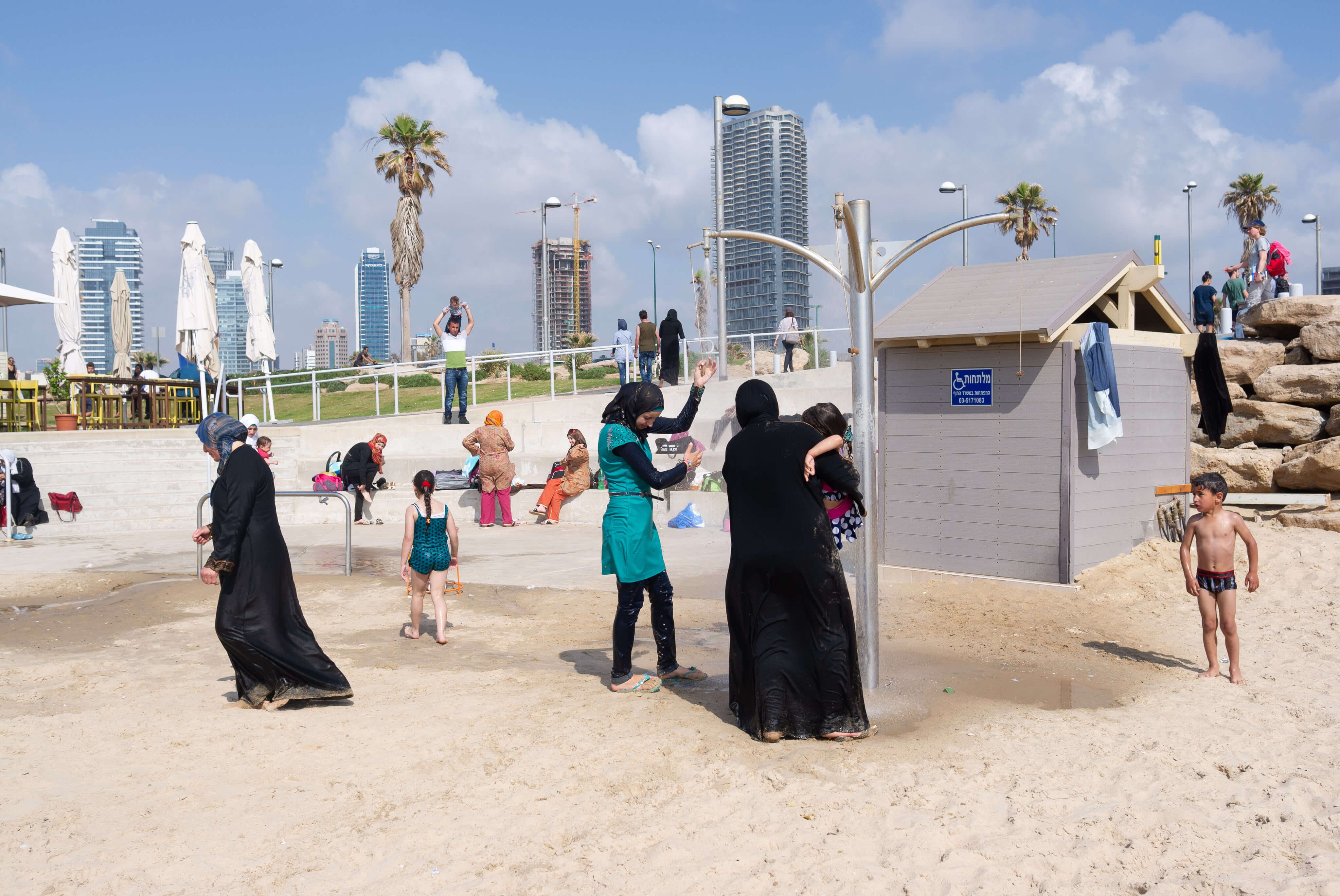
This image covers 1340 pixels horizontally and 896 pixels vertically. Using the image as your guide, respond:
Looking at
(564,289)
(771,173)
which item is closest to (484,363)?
(771,173)

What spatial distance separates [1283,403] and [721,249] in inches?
357

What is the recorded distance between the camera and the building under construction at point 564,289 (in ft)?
482

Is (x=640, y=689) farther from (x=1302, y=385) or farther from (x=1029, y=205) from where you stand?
(x=1029, y=205)

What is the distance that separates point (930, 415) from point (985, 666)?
3678 millimetres

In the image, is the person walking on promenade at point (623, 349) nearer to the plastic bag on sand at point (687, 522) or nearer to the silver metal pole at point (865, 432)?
the plastic bag on sand at point (687, 522)

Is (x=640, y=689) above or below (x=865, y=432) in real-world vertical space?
below

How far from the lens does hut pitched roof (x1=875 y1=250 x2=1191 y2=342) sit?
29.6 feet

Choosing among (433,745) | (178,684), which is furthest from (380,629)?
(433,745)

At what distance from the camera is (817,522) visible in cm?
472

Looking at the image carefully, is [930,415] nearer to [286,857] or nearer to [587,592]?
[587,592]

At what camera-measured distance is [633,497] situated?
550 centimetres

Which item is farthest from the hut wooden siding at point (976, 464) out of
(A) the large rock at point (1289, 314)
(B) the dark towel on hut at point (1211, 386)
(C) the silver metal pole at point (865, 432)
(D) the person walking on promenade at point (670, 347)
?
(D) the person walking on promenade at point (670, 347)

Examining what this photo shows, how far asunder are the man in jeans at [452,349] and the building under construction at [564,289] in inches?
4247

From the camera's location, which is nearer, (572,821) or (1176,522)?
(572,821)
